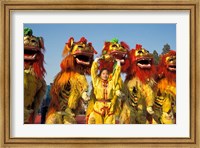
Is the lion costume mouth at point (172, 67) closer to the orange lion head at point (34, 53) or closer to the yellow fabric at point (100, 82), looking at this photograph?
the yellow fabric at point (100, 82)

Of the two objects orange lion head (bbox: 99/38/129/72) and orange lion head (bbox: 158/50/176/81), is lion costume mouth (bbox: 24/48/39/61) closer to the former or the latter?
orange lion head (bbox: 99/38/129/72)

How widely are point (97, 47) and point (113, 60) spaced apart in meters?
0.11

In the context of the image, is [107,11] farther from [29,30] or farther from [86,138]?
[86,138]

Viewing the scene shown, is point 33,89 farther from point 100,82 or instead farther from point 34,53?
point 100,82

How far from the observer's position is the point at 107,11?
2.93 meters

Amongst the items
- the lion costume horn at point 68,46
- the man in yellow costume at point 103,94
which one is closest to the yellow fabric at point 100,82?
the man in yellow costume at point 103,94

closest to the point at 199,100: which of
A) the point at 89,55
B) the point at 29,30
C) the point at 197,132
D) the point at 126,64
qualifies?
the point at 197,132

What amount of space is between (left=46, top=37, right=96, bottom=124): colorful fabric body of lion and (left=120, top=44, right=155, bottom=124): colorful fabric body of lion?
0.72ft

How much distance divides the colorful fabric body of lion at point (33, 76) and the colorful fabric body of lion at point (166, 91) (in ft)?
2.00

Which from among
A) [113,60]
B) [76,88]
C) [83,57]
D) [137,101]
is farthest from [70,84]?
[137,101]

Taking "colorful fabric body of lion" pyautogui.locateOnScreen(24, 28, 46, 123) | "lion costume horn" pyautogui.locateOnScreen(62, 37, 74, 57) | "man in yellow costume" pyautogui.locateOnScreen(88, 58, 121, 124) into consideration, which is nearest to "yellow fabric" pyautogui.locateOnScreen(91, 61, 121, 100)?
"man in yellow costume" pyautogui.locateOnScreen(88, 58, 121, 124)

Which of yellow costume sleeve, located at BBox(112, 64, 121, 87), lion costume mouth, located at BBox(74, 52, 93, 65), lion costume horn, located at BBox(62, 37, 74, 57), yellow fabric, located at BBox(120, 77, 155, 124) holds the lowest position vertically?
yellow fabric, located at BBox(120, 77, 155, 124)

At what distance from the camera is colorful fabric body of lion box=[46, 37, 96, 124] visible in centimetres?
296

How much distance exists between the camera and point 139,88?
299 cm
